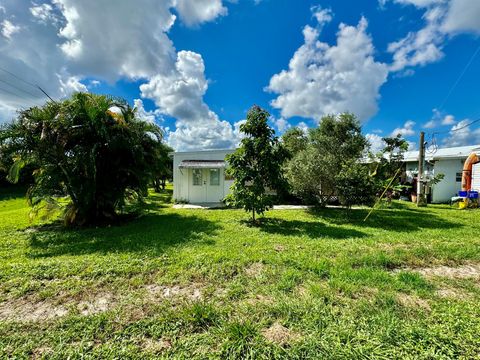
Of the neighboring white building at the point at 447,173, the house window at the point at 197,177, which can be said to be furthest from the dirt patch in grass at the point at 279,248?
the neighboring white building at the point at 447,173

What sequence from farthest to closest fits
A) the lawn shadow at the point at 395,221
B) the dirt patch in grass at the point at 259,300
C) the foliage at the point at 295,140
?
the foliage at the point at 295,140 → the lawn shadow at the point at 395,221 → the dirt patch in grass at the point at 259,300

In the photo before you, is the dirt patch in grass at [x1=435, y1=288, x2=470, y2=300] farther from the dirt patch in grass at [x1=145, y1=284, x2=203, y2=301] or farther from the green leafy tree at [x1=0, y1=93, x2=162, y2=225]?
the green leafy tree at [x1=0, y1=93, x2=162, y2=225]

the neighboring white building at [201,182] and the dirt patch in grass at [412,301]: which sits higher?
the neighboring white building at [201,182]

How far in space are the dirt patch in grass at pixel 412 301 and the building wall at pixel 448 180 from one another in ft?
55.7

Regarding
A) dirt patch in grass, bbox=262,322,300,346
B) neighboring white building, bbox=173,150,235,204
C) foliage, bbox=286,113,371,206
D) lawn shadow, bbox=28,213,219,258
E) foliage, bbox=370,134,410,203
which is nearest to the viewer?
dirt patch in grass, bbox=262,322,300,346

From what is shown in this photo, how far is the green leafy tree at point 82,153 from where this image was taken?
7.46 metres

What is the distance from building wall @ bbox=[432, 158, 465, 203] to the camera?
16.0 metres

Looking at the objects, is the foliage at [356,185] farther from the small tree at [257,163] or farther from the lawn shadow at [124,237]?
the lawn shadow at [124,237]

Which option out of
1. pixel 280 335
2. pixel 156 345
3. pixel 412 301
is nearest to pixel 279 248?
pixel 412 301

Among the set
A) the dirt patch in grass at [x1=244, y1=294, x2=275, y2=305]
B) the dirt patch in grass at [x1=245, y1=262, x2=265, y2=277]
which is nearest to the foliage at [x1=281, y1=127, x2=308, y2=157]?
the dirt patch in grass at [x1=245, y1=262, x2=265, y2=277]

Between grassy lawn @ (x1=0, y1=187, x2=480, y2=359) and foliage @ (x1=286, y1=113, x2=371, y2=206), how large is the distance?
3869 mm

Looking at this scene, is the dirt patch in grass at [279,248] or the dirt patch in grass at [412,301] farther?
the dirt patch in grass at [279,248]

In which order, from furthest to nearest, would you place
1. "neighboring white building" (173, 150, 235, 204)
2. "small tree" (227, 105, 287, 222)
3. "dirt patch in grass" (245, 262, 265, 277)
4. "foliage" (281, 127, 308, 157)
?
"foliage" (281, 127, 308, 157) < "neighboring white building" (173, 150, 235, 204) < "small tree" (227, 105, 287, 222) < "dirt patch in grass" (245, 262, 265, 277)

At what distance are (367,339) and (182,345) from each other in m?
2.10
